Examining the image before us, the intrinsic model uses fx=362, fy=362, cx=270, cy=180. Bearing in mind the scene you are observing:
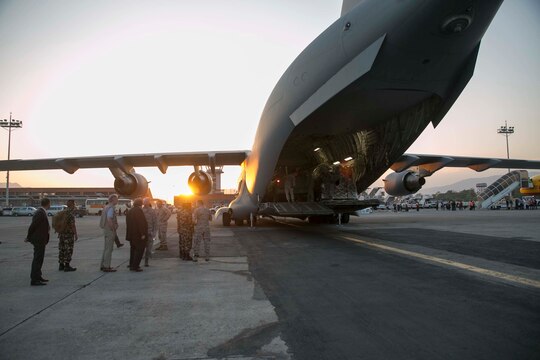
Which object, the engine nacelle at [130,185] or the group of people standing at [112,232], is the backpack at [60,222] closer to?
the group of people standing at [112,232]

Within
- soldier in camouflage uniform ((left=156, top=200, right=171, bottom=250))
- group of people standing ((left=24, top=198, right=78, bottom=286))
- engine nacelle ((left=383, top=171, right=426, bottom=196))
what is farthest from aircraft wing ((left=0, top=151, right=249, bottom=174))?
group of people standing ((left=24, top=198, right=78, bottom=286))

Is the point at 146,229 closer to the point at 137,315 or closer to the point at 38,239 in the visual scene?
the point at 38,239

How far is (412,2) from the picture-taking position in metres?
6.62

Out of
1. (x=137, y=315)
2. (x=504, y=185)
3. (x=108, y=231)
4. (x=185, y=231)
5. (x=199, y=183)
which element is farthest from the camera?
(x=504, y=185)

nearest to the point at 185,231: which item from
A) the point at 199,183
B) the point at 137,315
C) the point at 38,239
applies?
the point at 38,239

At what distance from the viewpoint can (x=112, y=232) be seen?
6.98 m

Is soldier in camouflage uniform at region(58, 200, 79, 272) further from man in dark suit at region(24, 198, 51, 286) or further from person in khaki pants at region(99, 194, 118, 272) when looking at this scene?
man in dark suit at region(24, 198, 51, 286)

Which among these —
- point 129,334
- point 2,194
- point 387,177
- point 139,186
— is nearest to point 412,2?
point 129,334

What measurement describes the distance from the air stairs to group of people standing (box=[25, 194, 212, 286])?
49684 millimetres

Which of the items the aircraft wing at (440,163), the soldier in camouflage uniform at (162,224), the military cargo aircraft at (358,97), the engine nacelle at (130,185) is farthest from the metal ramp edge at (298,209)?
the engine nacelle at (130,185)

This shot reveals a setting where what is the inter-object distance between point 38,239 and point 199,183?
12.4 meters

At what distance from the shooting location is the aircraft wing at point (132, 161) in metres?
18.2

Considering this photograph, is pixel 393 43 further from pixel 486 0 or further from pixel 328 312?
pixel 328 312

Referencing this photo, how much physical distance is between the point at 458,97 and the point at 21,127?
194 feet
